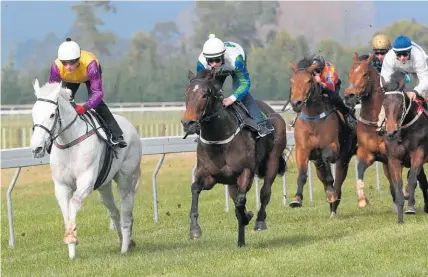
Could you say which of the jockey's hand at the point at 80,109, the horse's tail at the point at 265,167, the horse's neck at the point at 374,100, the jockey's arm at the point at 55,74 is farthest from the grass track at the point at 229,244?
the jockey's arm at the point at 55,74

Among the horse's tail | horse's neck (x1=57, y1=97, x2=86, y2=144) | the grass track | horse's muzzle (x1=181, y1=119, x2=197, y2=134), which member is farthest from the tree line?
horse's muzzle (x1=181, y1=119, x2=197, y2=134)

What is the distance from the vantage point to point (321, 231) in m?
12.3

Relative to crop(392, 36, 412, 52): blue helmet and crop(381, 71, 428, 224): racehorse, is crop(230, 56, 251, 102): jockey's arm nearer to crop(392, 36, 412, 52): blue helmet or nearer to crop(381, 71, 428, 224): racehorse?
crop(381, 71, 428, 224): racehorse

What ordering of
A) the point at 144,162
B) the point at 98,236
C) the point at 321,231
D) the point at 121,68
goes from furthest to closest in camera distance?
the point at 121,68 < the point at 144,162 < the point at 98,236 < the point at 321,231

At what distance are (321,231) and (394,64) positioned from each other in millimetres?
Result: 2350

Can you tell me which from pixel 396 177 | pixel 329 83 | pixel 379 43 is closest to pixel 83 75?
pixel 396 177

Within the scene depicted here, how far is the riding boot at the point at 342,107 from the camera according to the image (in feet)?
46.1

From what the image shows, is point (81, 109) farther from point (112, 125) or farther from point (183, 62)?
point (183, 62)

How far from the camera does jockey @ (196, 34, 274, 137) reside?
10867 mm

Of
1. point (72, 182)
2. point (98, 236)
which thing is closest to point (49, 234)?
point (98, 236)

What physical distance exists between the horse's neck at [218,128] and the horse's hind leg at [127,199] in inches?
43.2

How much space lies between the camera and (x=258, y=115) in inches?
461

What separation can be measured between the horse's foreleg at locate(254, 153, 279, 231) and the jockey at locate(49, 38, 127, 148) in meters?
1.69

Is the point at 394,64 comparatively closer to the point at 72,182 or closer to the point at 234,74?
the point at 234,74
